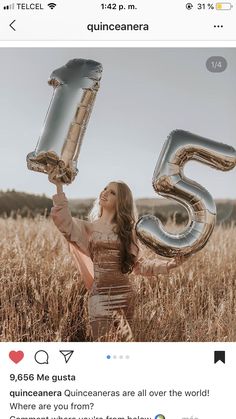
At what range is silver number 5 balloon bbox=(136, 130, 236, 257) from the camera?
1757mm

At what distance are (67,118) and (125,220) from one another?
31 centimetres

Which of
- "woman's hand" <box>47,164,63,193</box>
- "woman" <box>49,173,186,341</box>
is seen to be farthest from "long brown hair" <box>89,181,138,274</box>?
"woman's hand" <box>47,164,63,193</box>

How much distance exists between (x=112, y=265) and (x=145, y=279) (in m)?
0.12

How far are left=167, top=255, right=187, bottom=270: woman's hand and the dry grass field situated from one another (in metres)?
0.06

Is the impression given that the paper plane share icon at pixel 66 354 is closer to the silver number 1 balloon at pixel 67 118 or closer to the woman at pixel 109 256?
the woman at pixel 109 256

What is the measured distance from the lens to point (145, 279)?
1.86 m

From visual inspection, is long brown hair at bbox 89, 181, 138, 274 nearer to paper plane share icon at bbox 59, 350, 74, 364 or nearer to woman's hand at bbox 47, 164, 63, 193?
woman's hand at bbox 47, 164, 63, 193

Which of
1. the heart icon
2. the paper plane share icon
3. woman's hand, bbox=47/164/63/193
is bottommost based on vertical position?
the heart icon
